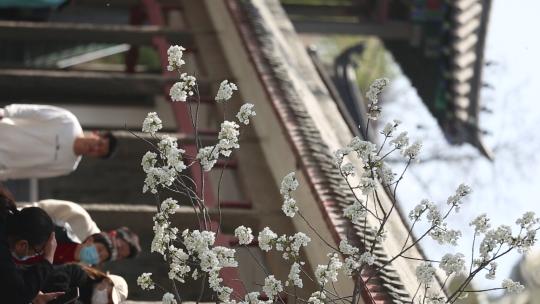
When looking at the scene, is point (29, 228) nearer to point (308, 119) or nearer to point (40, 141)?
point (40, 141)

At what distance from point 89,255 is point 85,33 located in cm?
334

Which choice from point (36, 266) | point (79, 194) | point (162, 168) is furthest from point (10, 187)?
point (162, 168)

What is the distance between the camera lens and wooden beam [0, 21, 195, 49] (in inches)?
339

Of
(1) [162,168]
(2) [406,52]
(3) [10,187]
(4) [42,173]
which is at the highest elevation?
(1) [162,168]

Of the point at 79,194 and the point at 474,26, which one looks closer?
the point at 79,194

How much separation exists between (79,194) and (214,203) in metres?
2.14

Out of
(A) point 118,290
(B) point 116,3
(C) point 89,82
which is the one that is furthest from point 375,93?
(B) point 116,3

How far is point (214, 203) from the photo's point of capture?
7168 mm

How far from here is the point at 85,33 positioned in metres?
8.90

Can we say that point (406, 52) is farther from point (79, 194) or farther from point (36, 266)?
point (36, 266)

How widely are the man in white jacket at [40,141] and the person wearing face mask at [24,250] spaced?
4.55 feet

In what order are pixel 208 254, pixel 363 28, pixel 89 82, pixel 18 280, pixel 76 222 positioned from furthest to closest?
pixel 363 28 < pixel 89 82 < pixel 76 222 < pixel 18 280 < pixel 208 254

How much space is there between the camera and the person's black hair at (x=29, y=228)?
198 inches

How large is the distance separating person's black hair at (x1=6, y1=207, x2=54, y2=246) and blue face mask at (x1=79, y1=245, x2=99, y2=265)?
0.75 metres
